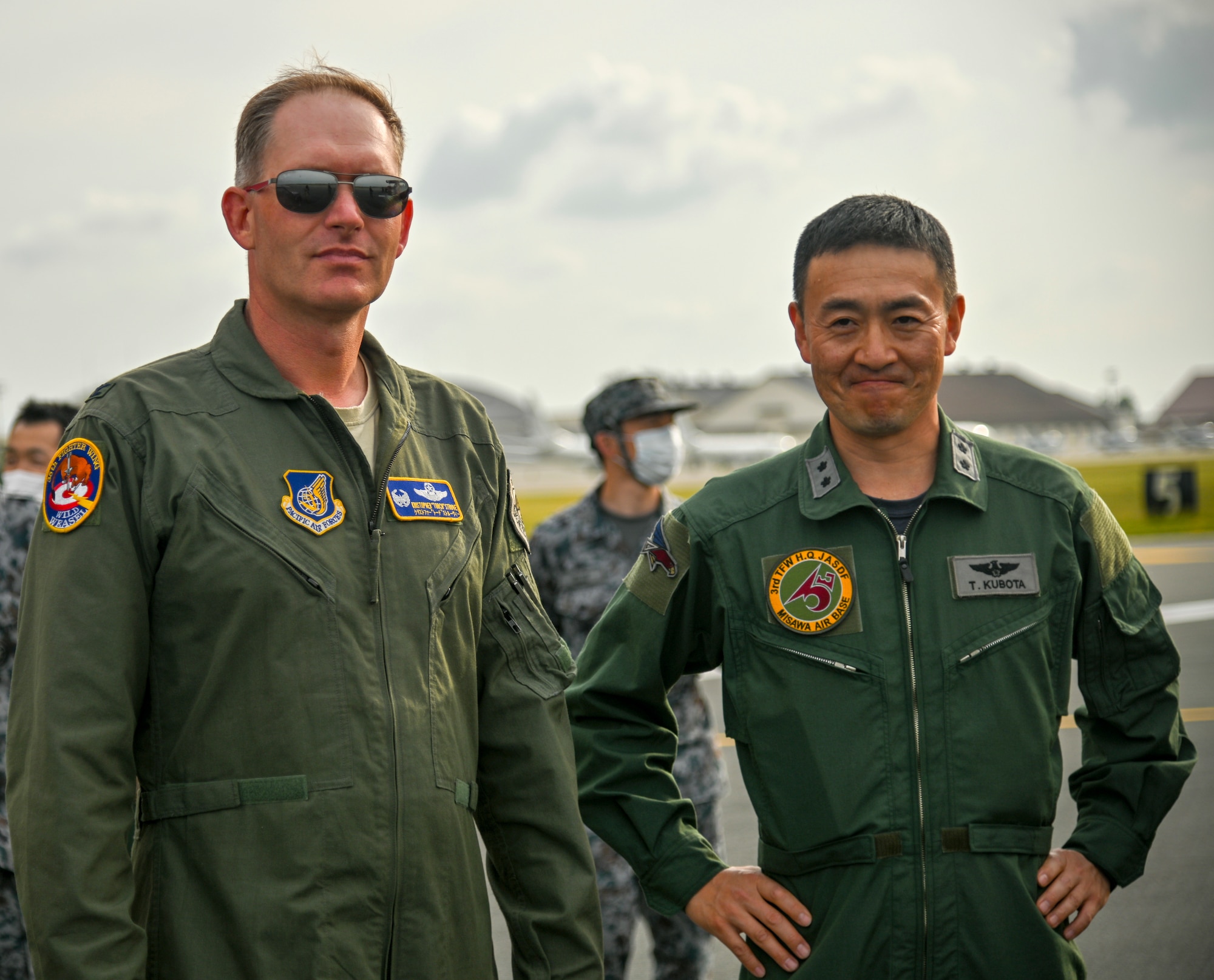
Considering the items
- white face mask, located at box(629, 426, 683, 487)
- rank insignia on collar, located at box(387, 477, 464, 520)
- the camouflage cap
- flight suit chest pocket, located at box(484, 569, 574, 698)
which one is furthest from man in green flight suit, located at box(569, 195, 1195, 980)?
the camouflage cap

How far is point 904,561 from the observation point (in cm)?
244

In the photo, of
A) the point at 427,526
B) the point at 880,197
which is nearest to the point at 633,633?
the point at 427,526

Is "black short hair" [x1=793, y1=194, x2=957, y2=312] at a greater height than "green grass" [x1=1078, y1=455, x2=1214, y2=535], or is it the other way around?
"green grass" [x1=1078, y1=455, x2=1214, y2=535]

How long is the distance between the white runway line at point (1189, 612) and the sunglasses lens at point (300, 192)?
43.8 ft

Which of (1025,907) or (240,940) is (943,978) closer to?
(1025,907)

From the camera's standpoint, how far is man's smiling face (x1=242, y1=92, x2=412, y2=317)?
218 cm

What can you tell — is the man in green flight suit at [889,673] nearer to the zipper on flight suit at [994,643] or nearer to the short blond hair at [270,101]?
the zipper on flight suit at [994,643]

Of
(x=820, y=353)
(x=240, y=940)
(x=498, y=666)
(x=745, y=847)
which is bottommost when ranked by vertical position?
(x=745, y=847)

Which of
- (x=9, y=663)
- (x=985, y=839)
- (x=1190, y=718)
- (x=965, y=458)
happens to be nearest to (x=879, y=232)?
(x=965, y=458)

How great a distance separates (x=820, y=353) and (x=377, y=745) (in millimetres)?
1183

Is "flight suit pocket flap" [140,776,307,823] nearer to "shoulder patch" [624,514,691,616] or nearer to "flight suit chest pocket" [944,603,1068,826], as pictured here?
"shoulder patch" [624,514,691,616]

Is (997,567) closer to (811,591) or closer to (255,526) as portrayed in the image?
(811,591)

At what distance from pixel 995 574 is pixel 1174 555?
69.2ft

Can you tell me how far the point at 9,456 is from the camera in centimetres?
525
